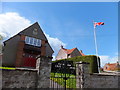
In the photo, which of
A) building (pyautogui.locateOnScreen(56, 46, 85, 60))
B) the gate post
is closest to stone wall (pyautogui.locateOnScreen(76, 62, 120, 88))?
the gate post

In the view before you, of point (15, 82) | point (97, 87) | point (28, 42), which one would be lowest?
point (97, 87)

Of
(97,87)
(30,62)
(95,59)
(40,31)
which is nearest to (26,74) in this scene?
(97,87)

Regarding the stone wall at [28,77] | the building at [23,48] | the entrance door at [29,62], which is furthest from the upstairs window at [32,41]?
the stone wall at [28,77]

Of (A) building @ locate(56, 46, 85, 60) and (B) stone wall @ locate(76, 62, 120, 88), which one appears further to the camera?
(A) building @ locate(56, 46, 85, 60)

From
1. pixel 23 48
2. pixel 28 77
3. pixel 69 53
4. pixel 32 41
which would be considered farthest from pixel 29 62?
pixel 69 53

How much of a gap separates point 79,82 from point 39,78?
234 centimetres

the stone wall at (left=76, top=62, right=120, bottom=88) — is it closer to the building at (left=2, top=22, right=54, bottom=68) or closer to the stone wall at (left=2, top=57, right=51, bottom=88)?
the stone wall at (left=2, top=57, right=51, bottom=88)

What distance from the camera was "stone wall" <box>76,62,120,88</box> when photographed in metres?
5.43

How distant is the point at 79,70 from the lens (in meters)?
5.62

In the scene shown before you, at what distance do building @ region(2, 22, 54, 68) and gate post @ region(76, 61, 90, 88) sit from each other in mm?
11130

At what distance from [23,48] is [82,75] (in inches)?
526

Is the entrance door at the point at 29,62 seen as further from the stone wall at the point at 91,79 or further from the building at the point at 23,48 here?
the stone wall at the point at 91,79

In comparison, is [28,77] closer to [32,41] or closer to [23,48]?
[23,48]

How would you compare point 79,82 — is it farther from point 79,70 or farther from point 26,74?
point 26,74
